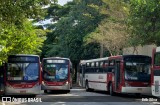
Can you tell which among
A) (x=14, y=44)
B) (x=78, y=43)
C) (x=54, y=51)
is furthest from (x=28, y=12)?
(x=54, y=51)

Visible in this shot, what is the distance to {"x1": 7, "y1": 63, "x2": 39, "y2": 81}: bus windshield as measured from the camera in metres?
22.8

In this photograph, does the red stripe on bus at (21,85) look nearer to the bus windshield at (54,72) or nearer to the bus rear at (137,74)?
the bus windshield at (54,72)

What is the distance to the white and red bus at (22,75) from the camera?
22.5 meters

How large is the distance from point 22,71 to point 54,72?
19.2ft

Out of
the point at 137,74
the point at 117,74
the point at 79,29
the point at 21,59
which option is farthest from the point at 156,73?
the point at 79,29

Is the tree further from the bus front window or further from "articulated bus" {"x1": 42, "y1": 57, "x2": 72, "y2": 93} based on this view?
the bus front window

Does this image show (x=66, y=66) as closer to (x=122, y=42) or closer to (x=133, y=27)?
(x=133, y=27)

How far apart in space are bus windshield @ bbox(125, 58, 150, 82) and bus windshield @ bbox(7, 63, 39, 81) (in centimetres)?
599

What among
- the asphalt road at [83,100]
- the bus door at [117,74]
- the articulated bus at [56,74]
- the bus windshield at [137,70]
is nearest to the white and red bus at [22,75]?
the asphalt road at [83,100]

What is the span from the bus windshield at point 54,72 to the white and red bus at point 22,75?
541 centimetres

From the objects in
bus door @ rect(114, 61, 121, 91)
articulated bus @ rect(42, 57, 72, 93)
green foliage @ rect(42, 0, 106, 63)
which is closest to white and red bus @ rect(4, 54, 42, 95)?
articulated bus @ rect(42, 57, 72, 93)

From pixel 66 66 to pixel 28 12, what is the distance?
15112mm

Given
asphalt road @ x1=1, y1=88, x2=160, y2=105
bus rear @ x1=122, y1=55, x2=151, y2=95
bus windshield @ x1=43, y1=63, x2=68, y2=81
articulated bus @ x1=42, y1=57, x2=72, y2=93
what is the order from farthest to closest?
bus windshield @ x1=43, y1=63, x2=68, y2=81 → articulated bus @ x1=42, y1=57, x2=72, y2=93 → bus rear @ x1=122, y1=55, x2=151, y2=95 → asphalt road @ x1=1, y1=88, x2=160, y2=105

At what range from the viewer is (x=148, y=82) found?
24281 mm
